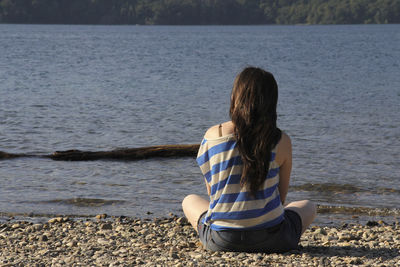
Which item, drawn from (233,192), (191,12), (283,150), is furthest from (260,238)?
(191,12)

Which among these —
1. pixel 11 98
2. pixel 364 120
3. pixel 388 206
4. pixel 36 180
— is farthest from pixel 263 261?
pixel 11 98

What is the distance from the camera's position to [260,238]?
208 inches

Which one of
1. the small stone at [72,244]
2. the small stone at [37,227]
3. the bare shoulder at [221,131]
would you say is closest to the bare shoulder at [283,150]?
the bare shoulder at [221,131]

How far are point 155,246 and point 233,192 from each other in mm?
1531

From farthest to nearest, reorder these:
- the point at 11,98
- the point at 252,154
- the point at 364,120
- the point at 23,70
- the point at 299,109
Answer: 1. the point at 23,70
2. the point at 11,98
3. the point at 299,109
4. the point at 364,120
5. the point at 252,154

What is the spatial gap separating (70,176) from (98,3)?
4915 inches

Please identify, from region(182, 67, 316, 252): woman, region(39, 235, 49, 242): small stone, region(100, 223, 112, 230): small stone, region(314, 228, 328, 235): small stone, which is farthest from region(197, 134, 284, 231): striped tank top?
region(100, 223, 112, 230): small stone

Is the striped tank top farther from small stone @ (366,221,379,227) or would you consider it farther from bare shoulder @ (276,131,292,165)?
small stone @ (366,221,379,227)

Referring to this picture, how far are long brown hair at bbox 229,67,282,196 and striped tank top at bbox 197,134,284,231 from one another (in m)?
Answer: 0.10

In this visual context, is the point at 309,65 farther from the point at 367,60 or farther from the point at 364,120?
the point at 364,120

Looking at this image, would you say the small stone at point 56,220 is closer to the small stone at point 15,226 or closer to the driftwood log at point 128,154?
the small stone at point 15,226

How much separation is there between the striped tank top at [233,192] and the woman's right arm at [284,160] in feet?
0.25

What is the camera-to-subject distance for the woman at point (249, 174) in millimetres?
4852

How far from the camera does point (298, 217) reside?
554 centimetres
